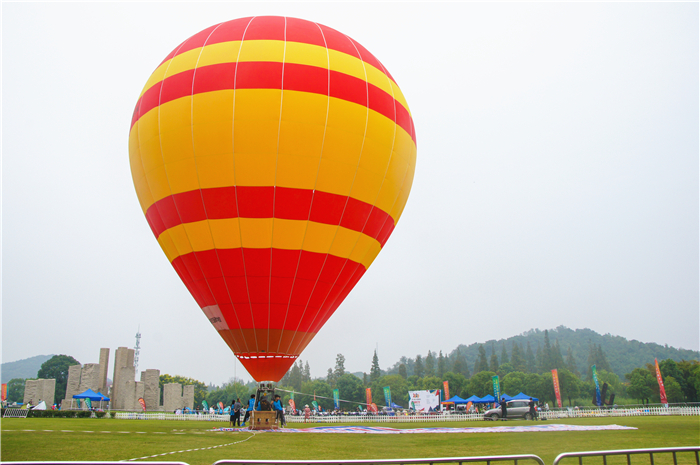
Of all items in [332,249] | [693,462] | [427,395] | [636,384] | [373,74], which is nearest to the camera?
[693,462]

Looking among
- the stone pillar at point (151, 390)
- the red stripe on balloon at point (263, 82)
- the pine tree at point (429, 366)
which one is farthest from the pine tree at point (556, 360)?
the red stripe on balloon at point (263, 82)

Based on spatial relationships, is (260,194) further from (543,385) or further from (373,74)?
(543,385)

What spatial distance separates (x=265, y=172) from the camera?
11.9 metres

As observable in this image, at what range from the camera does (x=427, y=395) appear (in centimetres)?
3241

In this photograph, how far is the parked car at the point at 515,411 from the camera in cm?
2294

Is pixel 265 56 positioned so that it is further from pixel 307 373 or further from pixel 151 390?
pixel 307 373

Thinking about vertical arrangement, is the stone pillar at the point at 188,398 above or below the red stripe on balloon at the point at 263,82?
below

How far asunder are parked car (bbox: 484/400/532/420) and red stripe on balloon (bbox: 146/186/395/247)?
47.7 feet

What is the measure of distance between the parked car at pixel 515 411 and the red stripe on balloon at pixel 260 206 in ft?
47.7

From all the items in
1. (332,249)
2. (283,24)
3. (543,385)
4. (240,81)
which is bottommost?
(543,385)

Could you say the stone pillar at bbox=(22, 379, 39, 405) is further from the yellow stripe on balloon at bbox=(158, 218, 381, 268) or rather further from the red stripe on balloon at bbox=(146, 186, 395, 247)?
the red stripe on balloon at bbox=(146, 186, 395, 247)

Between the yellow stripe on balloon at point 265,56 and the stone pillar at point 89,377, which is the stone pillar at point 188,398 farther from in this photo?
the yellow stripe on balloon at point 265,56

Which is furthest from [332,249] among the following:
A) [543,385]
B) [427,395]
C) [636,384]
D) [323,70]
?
[543,385]

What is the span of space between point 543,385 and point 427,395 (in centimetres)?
4962
